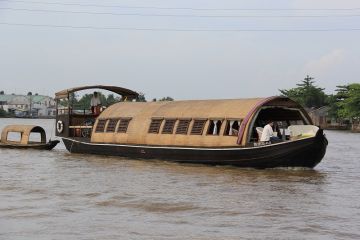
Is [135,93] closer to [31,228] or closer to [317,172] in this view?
[317,172]

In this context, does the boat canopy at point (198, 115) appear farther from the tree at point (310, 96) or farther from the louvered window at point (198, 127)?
the tree at point (310, 96)

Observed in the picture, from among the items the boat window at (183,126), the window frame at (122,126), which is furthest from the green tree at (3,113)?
the boat window at (183,126)

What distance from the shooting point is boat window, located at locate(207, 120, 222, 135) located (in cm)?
1755

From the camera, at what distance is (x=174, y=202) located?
11.0 metres

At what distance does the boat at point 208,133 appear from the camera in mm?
16188

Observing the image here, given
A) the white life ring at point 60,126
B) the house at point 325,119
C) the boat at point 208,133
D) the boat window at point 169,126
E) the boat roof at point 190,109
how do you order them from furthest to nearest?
1. the house at point 325,119
2. the white life ring at point 60,126
3. the boat window at point 169,126
4. the boat roof at point 190,109
5. the boat at point 208,133

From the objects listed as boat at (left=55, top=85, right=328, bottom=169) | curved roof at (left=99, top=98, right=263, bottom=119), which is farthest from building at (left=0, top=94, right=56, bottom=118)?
boat at (left=55, top=85, right=328, bottom=169)

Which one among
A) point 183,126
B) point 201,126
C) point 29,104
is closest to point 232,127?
point 201,126

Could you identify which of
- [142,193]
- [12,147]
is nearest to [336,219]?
[142,193]

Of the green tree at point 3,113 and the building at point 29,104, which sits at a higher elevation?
the building at point 29,104

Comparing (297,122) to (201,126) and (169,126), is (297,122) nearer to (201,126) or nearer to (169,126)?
(201,126)

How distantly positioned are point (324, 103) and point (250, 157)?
74402 mm

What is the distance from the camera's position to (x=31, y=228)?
829 cm

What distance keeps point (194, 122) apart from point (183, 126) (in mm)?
418
